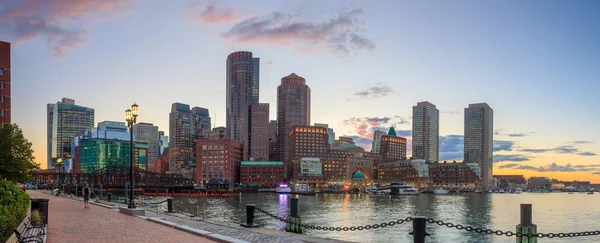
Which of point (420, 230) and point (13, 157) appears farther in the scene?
point (13, 157)

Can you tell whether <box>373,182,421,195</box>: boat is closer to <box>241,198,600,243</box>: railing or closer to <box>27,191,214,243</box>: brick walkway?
<box>241,198,600,243</box>: railing

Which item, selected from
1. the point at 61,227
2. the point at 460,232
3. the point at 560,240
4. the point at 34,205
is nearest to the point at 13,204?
the point at 34,205

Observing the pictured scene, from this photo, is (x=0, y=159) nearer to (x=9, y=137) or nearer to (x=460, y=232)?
(x=9, y=137)

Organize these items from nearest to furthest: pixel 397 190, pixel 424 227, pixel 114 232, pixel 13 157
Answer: pixel 424 227 → pixel 114 232 → pixel 13 157 → pixel 397 190

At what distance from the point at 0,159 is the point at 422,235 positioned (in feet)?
127

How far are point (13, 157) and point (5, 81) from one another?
41101mm

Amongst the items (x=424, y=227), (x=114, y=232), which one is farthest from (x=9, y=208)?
(x=424, y=227)

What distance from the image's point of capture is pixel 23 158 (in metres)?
41.8

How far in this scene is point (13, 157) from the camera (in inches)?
1606

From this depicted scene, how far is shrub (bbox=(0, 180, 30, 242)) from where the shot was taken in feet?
42.1

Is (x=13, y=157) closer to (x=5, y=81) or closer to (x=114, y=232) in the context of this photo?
(x=114, y=232)

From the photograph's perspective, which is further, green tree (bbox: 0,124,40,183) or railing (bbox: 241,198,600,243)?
green tree (bbox: 0,124,40,183)

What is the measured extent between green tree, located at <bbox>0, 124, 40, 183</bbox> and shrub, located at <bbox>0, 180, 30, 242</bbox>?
85.0 feet

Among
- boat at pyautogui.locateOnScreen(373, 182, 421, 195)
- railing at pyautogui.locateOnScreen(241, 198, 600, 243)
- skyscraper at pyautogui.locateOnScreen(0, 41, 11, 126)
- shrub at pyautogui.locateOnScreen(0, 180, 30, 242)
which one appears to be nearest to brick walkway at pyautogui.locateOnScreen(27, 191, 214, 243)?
shrub at pyautogui.locateOnScreen(0, 180, 30, 242)
